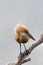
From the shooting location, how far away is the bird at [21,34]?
1.75 meters

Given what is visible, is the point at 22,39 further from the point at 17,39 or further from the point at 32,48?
the point at 32,48

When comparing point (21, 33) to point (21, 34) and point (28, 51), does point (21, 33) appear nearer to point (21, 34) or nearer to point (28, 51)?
point (21, 34)

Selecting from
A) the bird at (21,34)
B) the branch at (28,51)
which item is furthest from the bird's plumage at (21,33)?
the branch at (28,51)

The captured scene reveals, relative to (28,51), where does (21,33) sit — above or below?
above

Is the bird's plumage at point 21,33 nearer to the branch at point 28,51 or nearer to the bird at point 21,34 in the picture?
the bird at point 21,34

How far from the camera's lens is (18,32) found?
6.33 ft

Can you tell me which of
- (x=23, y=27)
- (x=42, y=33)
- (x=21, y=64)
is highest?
(x=23, y=27)

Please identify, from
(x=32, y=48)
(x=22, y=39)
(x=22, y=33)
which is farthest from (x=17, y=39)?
(x=32, y=48)

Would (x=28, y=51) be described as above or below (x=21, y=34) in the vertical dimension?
below

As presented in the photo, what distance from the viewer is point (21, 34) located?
1886 millimetres

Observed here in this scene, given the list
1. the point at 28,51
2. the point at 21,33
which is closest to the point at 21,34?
the point at 21,33

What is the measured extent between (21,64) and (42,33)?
1.36ft

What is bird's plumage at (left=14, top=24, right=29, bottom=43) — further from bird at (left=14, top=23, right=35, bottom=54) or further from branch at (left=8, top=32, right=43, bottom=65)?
branch at (left=8, top=32, right=43, bottom=65)

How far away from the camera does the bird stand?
1.75m
